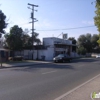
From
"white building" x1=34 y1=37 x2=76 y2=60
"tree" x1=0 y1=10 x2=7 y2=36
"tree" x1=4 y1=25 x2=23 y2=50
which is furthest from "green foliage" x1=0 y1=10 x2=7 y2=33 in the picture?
"white building" x1=34 y1=37 x2=76 y2=60

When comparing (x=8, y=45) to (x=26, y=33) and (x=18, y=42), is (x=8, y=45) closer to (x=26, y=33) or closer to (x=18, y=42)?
(x=18, y=42)

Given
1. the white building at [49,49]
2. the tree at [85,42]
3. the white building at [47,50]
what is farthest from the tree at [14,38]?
the tree at [85,42]

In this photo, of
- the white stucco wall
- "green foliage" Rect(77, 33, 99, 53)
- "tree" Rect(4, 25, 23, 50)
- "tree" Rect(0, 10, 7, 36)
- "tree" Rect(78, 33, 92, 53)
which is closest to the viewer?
"tree" Rect(0, 10, 7, 36)

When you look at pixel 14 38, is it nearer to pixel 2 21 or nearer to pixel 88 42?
pixel 2 21

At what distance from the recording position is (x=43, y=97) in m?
8.85

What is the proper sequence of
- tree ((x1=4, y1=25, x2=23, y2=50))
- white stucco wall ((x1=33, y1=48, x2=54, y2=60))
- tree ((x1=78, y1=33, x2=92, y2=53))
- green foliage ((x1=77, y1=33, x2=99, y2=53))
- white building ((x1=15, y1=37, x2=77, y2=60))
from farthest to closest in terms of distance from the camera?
tree ((x1=78, y1=33, x2=92, y2=53)), green foliage ((x1=77, y1=33, x2=99, y2=53)), white building ((x1=15, y1=37, x2=77, y2=60)), white stucco wall ((x1=33, y1=48, x2=54, y2=60)), tree ((x1=4, y1=25, x2=23, y2=50))

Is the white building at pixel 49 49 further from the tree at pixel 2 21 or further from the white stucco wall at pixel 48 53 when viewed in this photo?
the tree at pixel 2 21

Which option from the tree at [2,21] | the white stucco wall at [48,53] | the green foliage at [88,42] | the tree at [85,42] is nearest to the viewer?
the tree at [2,21]

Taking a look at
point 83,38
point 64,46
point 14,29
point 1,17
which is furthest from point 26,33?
point 83,38

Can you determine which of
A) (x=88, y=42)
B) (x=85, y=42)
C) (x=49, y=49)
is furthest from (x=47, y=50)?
(x=88, y=42)

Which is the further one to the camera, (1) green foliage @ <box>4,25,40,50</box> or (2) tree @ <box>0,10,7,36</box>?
(1) green foliage @ <box>4,25,40,50</box>

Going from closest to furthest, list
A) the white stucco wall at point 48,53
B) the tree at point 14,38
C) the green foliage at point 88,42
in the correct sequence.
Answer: the tree at point 14,38 → the white stucco wall at point 48,53 → the green foliage at point 88,42

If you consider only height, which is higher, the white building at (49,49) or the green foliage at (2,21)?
the green foliage at (2,21)

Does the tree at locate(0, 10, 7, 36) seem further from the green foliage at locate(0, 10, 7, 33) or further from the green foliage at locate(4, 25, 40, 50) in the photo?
the green foliage at locate(4, 25, 40, 50)
